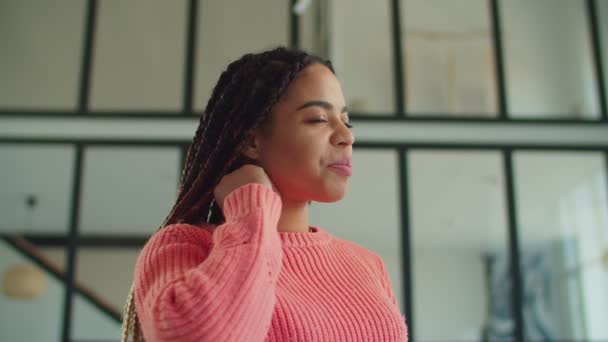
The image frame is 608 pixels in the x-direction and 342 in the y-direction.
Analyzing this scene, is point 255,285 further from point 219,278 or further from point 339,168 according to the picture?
point 339,168

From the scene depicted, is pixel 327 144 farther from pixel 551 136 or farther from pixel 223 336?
pixel 551 136

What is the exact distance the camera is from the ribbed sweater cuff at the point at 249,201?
854 millimetres

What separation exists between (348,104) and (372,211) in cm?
83

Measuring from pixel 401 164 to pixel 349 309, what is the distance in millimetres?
3297

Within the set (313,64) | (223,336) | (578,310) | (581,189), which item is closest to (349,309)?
(223,336)

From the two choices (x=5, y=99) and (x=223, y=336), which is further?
(x=5, y=99)

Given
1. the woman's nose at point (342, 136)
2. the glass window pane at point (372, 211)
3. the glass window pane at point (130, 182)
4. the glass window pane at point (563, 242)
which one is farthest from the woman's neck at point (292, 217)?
the glass window pane at point (563, 242)

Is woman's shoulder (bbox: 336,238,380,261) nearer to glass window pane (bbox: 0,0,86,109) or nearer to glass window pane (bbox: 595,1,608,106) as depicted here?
glass window pane (bbox: 0,0,86,109)

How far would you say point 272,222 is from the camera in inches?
33.7

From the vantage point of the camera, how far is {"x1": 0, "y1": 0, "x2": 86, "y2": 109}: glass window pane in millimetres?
4254

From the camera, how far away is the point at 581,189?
554cm

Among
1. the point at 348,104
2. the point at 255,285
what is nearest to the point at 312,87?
the point at 255,285

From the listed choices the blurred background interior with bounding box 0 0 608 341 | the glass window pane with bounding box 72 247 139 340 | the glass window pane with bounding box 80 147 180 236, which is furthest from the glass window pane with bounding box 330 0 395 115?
the glass window pane with bounding box 72 247 139 340

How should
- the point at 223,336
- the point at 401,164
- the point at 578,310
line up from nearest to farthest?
1. the point at 223,336
2. the point at 401,164
3. the point at 578,310
